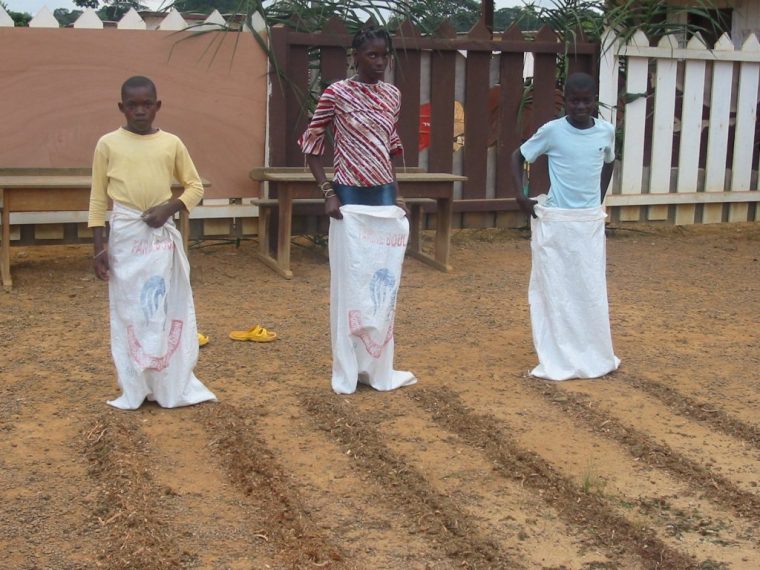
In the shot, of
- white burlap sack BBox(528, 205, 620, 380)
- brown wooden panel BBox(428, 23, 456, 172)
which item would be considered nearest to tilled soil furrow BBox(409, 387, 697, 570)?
white burlap sack BBox(528, 205, 620, 380)

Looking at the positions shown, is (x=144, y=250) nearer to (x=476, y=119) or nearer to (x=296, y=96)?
(x=296, y=96)

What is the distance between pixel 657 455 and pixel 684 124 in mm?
6557

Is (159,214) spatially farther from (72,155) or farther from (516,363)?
(72,155)

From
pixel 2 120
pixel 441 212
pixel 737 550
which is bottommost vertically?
pixel 737 550

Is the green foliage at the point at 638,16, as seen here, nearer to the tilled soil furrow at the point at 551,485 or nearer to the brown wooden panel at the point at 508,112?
the brown wooden panel at the point at 508,112

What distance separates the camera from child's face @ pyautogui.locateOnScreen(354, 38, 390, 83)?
496cm

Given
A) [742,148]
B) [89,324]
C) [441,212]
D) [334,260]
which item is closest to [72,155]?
[89,324]

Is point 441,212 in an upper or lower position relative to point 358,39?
lower

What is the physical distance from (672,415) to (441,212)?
153 inches

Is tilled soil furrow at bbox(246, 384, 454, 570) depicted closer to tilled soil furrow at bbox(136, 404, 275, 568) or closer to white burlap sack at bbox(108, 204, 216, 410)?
tilled soil furrow at bbox(136, 404, 275, 568)

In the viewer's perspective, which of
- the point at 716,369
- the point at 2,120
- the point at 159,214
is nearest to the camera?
the point at 159,214

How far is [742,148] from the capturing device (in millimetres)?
10664

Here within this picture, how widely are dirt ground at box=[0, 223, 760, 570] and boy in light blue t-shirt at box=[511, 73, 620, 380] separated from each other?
203 mm

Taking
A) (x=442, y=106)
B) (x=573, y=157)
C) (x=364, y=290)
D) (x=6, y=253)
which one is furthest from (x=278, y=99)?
(x=364, y=290)
